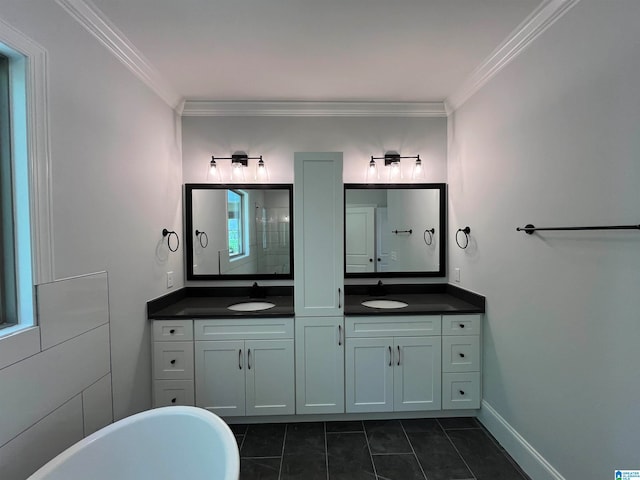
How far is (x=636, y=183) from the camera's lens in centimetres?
120

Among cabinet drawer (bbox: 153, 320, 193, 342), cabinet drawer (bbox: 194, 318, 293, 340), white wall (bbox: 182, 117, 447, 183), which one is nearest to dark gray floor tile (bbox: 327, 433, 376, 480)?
cabinet drawer (bbox: 194, 318, 293, 340)

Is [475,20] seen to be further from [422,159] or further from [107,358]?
[107,358]

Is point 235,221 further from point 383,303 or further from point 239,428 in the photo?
point 239,428

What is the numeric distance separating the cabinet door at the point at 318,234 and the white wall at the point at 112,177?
1.07 meters

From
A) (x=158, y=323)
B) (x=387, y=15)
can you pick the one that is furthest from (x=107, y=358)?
(x=387, y=15)

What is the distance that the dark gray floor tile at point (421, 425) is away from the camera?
2258 millimetres

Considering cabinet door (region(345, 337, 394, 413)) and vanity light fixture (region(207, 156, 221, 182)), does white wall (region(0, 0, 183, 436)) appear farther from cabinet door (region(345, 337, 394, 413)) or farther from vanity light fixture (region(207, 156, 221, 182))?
cabinet door (region(345, 337, 394, 413))

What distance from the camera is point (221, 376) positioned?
2.26 m

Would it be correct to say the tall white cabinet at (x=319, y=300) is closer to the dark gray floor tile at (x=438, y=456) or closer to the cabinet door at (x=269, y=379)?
the cabinet door at (x=269, y=379)

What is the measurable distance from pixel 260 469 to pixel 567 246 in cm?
215

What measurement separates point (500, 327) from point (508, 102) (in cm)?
149

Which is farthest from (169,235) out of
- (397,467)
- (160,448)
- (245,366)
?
(397,467)

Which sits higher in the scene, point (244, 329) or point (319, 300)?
point (319, 300)

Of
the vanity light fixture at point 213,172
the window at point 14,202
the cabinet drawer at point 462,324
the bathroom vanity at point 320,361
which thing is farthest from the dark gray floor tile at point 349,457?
the vanity light fixture at point 213,172
